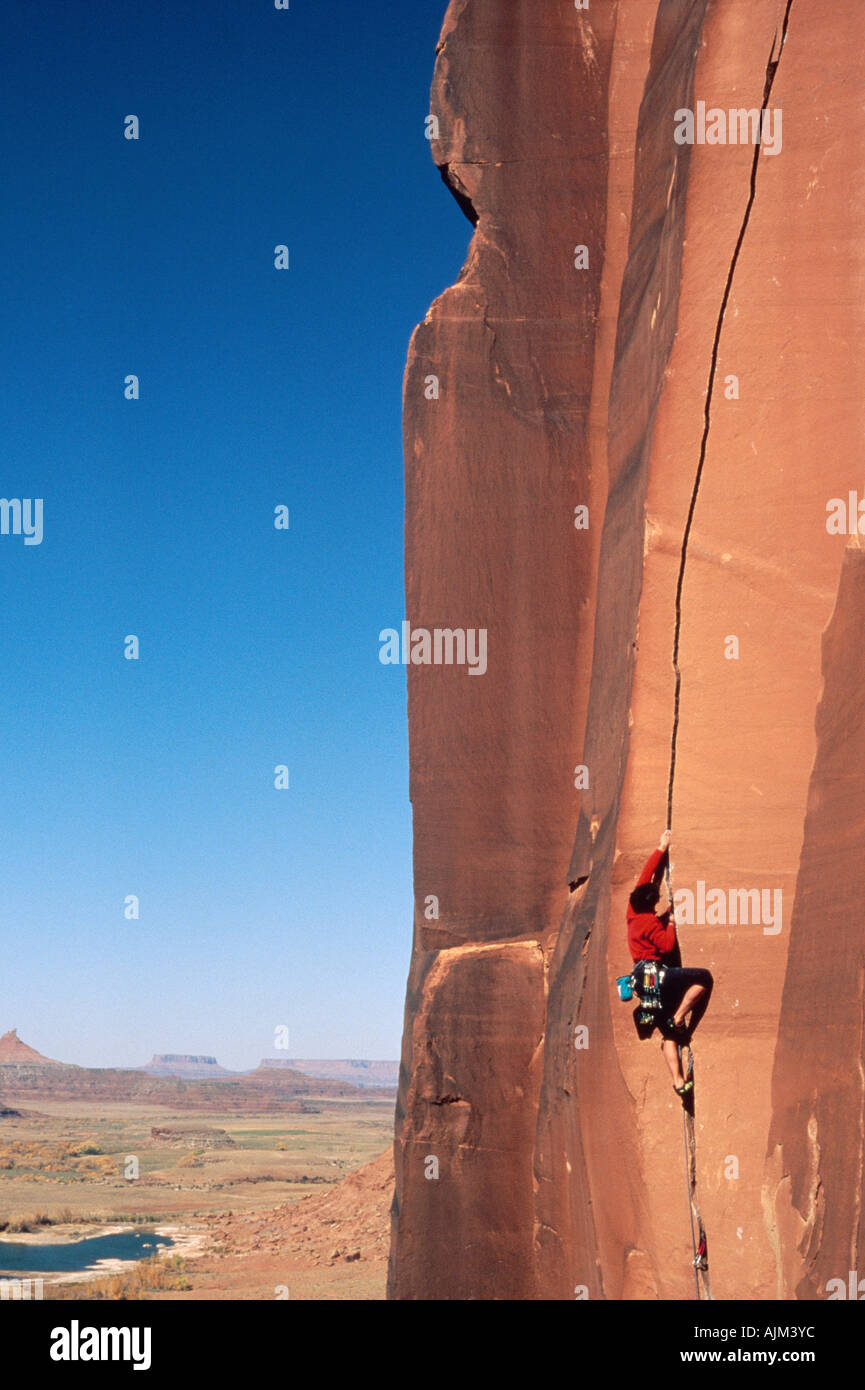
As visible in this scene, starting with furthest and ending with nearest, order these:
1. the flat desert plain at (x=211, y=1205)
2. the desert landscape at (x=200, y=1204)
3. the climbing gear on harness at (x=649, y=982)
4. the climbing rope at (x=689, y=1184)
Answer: the desert landscape at (x=200, y=1204), the flat desert plain at (x=211, y=1205), the climbing gear on harness at (x=649, y=982), the climbing rope at (x=689, y=1184)

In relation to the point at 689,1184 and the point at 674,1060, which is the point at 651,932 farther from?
the point at 689,1184

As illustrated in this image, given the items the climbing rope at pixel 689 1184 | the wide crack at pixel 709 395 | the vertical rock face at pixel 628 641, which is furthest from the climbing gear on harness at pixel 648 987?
the wide crack at pixel 709 395

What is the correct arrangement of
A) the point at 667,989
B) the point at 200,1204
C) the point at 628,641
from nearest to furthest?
the point at 667,989, the point at 628,641, the point at 200,1204

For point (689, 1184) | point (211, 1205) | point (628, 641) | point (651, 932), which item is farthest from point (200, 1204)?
point (628, 641)

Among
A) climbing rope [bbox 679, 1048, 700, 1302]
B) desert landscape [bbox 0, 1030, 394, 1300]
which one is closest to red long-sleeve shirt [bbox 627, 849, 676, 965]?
climbing rope [bbox 679, 1048, 700, 1302]

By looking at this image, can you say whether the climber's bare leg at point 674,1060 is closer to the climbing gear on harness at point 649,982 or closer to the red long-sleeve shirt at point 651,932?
the climbing gear on harness at point 649,982

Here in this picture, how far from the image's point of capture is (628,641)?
11.8 metres

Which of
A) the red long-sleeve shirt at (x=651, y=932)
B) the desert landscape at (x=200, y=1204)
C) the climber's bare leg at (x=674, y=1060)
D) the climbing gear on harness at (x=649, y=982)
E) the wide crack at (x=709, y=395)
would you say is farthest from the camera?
the desert landscape at (x=200, y=1204)

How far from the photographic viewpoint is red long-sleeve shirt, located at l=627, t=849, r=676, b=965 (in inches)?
423

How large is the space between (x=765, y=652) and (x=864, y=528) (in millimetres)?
1412

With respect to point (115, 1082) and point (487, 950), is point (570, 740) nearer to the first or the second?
point (487, 950)

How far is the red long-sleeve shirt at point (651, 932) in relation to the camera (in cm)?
1075

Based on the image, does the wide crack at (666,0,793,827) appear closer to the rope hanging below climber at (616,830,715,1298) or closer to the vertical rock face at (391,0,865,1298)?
the vertical rock face at (391,0,865,1298)

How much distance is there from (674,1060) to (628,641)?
389 cm
